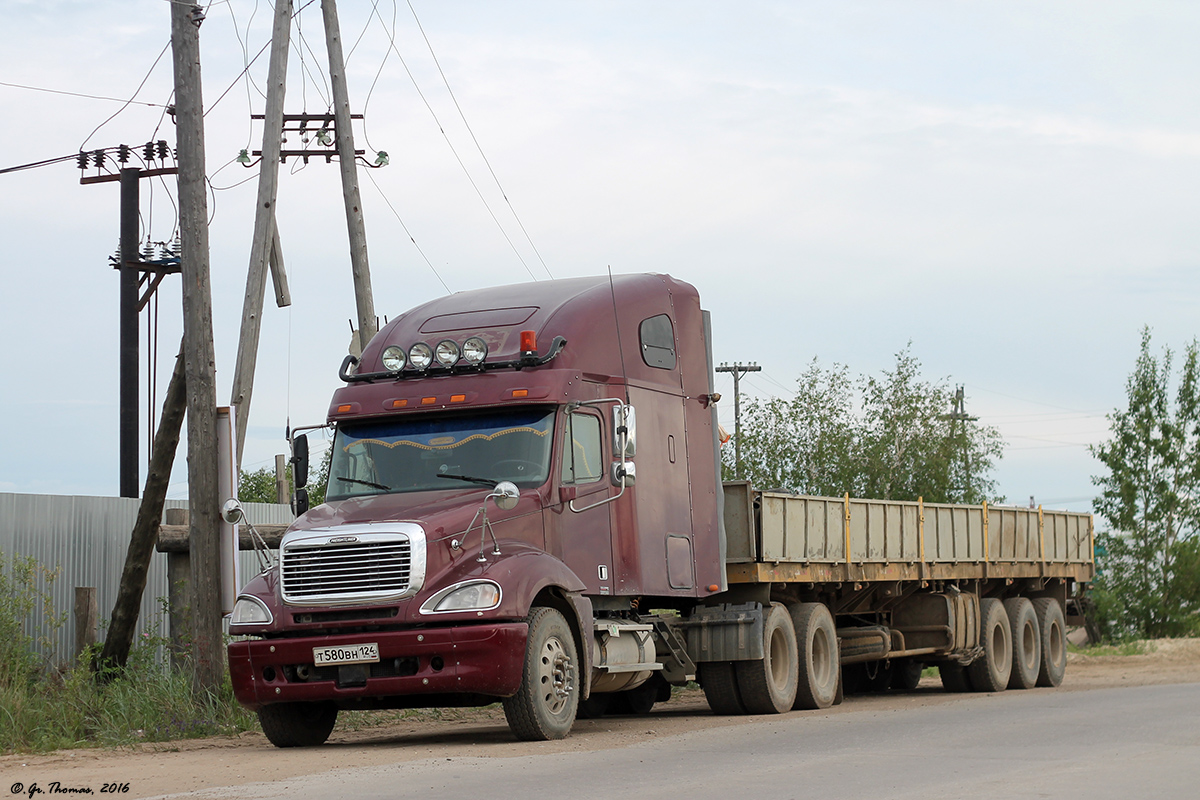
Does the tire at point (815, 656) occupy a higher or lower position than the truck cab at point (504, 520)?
lower

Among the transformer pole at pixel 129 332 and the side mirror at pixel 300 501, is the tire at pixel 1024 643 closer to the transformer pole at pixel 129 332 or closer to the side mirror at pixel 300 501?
the side mirror at pixel 300 501

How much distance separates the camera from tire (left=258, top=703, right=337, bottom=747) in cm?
1183

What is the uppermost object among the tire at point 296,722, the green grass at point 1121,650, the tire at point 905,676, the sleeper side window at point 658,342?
the sleeper side window at point 658,342

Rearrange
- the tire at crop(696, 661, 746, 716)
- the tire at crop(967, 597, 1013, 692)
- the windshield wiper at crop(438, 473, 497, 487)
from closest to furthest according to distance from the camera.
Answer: the windshield wiper at crop(438, 473, 497, 487) → the tire at crop(696, 661, 746, 716) → the tire at crop(967, 597, 1013, 692)

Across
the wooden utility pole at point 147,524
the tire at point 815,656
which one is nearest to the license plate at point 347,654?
the wooden utility pole at point 147,524

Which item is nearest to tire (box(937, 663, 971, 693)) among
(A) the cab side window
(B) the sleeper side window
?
(B) the sleeper side window

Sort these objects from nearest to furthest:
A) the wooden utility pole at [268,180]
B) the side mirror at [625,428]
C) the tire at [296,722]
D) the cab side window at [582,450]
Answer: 1. the tire at [296,722]
2. the side mirror at [625,428]
3. the cab side window at [582,450]
4. the wooden utility pole at [268,180]

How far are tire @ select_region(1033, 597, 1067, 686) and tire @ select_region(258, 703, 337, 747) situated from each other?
1349cm

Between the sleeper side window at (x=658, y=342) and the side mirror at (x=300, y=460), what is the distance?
3.22 m

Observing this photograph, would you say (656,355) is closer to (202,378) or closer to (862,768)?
(202,378)

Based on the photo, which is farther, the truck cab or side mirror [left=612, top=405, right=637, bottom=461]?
side mirror [left=612, top=405, right=637, bottom=461]

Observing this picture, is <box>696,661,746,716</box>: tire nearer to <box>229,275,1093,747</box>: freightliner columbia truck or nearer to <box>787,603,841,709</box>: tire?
<box>229,275,1093,747</box>: freightliner columbia truck

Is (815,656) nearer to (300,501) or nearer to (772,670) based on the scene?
(772,670)

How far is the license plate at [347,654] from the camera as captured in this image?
11.0 meters
